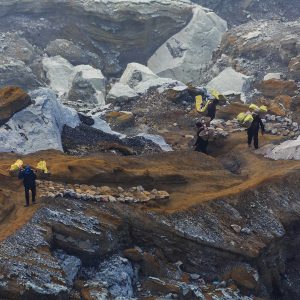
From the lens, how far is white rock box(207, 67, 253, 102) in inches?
1078

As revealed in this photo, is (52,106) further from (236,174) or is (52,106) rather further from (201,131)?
(236,174)

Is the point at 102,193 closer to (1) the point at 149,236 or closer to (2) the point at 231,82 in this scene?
(1) the point at 149,236

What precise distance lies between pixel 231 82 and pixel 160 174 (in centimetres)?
1601

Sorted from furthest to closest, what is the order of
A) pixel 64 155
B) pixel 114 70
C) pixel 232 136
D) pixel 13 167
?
pixel 114 70 → pixel 232 136 → pixel 64 155 → pixel 13 167

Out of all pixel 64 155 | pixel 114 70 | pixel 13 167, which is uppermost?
pixel 13 167

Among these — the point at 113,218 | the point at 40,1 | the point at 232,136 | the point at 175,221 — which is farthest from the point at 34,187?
the point at 40,1

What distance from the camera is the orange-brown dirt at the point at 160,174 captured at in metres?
11.4

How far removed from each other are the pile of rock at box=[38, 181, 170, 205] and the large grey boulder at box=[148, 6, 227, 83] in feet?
73.1

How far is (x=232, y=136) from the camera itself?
17.7 meters

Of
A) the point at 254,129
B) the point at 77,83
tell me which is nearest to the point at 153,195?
the point at 254,129

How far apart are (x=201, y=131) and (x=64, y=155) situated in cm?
427

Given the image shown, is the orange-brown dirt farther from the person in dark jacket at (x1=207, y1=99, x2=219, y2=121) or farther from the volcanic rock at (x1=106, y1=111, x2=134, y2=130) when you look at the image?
the volcanic rock at (x1=106, y1=111, x2=134, y2=130)

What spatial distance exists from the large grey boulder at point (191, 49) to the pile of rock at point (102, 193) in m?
22.3

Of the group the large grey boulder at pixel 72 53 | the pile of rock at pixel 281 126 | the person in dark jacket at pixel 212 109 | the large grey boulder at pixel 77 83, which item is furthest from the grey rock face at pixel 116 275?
the large grey boulder at pixel 72 53
